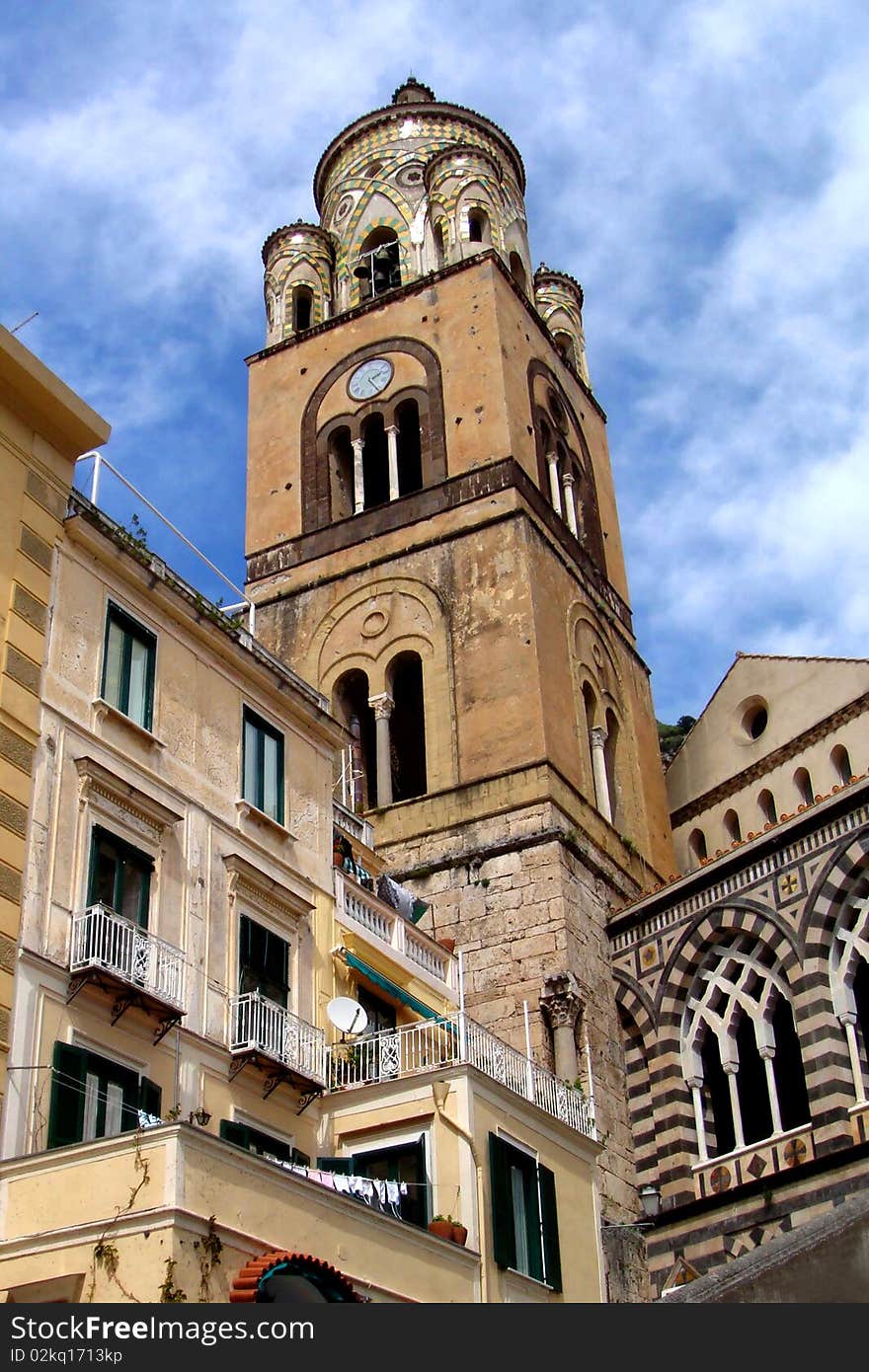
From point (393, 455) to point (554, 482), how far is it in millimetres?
3366

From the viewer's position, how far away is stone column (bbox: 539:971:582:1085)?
79.6 feet

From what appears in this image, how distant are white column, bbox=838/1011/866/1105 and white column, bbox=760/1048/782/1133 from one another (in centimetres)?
119

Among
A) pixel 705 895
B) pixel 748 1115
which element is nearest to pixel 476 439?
pixel 705 895

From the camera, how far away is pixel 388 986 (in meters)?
19.2

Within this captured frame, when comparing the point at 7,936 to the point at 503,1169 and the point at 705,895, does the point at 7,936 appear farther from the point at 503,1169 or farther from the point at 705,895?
the point at 705,895

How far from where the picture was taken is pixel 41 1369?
8.18 m

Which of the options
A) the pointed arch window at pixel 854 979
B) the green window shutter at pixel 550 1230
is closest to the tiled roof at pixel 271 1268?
the green window shutter at pixel 550 1230

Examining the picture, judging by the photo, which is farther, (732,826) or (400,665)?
(732,826)

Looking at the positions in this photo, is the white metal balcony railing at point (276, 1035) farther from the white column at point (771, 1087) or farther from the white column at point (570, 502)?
the white column at point (570, 502)

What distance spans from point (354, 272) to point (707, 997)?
19939 mm

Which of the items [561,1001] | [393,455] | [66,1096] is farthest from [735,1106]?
[393,455]

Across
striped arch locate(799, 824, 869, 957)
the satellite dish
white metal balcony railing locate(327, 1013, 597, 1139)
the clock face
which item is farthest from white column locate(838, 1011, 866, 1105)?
the clock face

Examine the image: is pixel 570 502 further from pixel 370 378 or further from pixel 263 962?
pixel 263 962

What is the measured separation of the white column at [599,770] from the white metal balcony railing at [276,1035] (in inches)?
515
